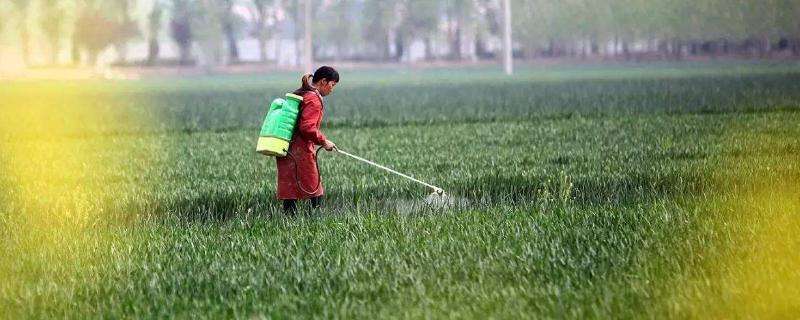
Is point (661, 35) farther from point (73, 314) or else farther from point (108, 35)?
point (73, 314)

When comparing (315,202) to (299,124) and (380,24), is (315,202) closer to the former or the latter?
(299,124)

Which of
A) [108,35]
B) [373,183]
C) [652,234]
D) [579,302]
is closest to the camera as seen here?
[579,302]

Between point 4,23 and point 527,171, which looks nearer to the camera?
point 527,171

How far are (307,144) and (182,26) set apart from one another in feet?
302

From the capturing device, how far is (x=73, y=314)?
602cm

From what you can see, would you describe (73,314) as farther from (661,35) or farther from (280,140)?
(661,35)

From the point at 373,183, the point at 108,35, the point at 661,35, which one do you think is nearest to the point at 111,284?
the point at 373,183

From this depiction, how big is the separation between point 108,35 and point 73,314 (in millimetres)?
90019

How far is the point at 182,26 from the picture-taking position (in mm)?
99375

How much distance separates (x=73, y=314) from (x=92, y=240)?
2145 millimetres

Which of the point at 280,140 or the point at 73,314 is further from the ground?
the point at 280,140

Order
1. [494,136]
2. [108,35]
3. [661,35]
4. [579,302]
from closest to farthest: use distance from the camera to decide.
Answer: [579,302] → [494,136] → [661,35] → [108,35]

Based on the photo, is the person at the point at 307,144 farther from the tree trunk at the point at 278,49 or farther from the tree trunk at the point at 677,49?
the tree trunk at the point at 278,49

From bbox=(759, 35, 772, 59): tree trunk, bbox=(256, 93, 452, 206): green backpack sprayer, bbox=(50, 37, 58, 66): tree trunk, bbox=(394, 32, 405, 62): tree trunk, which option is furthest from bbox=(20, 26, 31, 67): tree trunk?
bbox=(256, 93, 452, 206): green backpack sprayer
